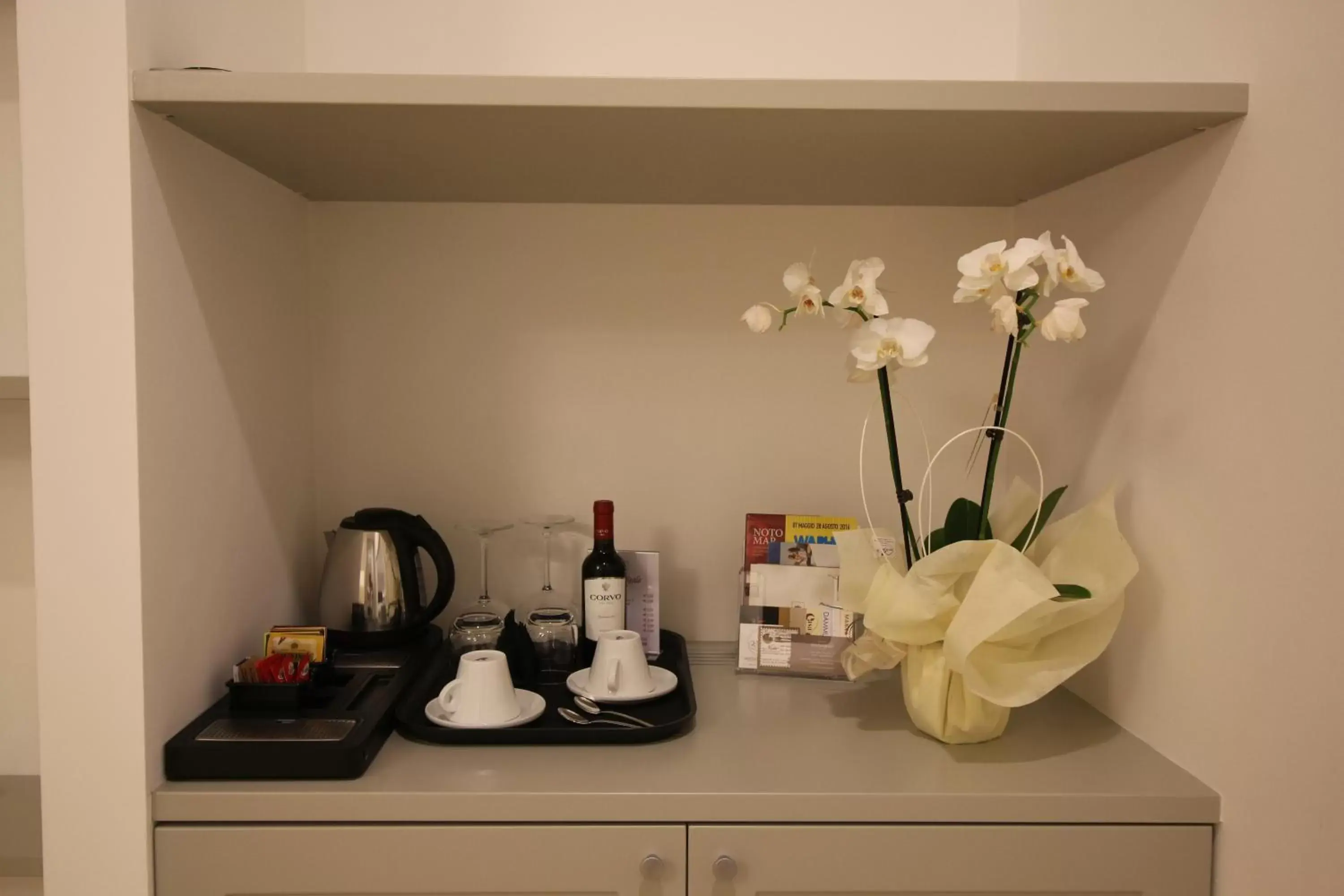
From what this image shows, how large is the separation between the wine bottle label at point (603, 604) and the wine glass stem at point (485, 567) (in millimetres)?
178

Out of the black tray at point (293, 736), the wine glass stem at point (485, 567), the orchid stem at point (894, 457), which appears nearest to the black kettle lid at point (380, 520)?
the wine glass stem at point (485, 567)

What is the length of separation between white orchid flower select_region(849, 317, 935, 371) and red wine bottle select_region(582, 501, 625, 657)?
1.51ft

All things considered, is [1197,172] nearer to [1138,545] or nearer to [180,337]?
[1138,545]

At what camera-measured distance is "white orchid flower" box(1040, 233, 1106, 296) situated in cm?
99

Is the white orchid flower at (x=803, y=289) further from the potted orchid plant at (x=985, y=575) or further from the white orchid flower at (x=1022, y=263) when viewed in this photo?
the white orchid flower at (x=1022, y=263)

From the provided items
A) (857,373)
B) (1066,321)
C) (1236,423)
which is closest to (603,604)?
(857,373)

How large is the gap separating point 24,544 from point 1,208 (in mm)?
479

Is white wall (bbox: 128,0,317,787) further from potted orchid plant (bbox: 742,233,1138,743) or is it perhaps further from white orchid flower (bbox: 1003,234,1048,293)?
white orchid flower (bbox: 1003,234,1048,293)

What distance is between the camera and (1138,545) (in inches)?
44.6

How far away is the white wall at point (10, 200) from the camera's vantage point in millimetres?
1227

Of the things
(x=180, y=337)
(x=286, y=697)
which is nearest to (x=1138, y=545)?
(x=286, y=697)

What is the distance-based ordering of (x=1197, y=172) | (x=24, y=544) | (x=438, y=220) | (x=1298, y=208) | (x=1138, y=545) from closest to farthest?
1. (x=1298, y=208)
2. (x=1197, y=172)
3. (x=1138, y=545)
4. (x=24, y=544)
5. (x=438, y=220)

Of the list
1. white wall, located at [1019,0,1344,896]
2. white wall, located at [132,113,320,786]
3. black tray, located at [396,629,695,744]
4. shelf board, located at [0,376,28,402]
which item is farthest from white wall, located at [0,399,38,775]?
white wall, located at [1019,0,1344,896]

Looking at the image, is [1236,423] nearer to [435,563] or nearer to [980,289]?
[980,289]
